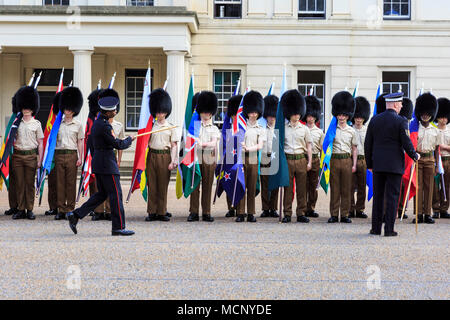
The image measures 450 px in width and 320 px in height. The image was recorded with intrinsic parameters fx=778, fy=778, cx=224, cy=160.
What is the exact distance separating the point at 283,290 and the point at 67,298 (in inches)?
69.2

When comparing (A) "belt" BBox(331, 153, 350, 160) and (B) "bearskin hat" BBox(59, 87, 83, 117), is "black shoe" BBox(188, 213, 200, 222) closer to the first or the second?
(A) "belt" BBox(331, 153, 350, 160)

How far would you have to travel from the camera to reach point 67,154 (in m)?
11.9

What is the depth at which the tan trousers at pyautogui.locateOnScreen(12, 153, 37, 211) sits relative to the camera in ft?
39.0

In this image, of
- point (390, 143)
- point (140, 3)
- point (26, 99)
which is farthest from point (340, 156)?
point (140, 3)

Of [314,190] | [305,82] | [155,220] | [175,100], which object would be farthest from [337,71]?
[155,220]

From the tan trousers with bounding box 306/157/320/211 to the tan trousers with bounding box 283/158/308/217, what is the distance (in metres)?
0.95

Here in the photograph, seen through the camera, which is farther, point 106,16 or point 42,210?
point 106,16

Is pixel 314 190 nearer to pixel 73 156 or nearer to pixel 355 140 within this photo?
pixel 355 140

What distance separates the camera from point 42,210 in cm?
1334

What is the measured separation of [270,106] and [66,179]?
3520mm

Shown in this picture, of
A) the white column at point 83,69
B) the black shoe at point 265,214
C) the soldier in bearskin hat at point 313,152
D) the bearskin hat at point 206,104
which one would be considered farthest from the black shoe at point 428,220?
the white column at point 83,69

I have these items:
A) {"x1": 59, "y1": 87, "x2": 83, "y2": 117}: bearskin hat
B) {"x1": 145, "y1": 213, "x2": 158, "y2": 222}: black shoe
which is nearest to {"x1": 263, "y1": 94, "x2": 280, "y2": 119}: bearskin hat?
{"x1": 145, "y1": 213, "x2": 158, "y2": 222}: black shoe
